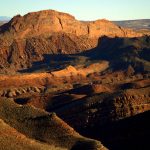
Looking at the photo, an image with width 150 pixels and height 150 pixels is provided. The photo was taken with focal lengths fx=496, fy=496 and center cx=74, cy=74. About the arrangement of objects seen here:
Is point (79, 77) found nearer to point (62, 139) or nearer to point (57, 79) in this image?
point (57, 79)

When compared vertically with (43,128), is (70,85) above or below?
below

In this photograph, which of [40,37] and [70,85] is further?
[40,37]

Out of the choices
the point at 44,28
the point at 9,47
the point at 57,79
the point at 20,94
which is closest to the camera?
the point at 20,94

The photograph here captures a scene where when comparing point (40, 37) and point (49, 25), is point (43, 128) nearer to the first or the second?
point (40, 37)

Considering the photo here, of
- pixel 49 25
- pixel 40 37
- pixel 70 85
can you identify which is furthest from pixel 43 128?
pixel 49 25

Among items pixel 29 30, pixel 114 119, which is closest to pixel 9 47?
pixel 29 30

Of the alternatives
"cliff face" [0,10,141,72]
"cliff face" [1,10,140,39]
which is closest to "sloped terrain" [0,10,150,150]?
"cliff face" [0,10,141,72]

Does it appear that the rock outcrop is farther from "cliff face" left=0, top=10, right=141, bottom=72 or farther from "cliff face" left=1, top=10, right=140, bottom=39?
"cliff face" left=1, top=10, right=140, bottom=39

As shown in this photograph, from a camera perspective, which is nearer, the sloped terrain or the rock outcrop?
the rock outcrop
